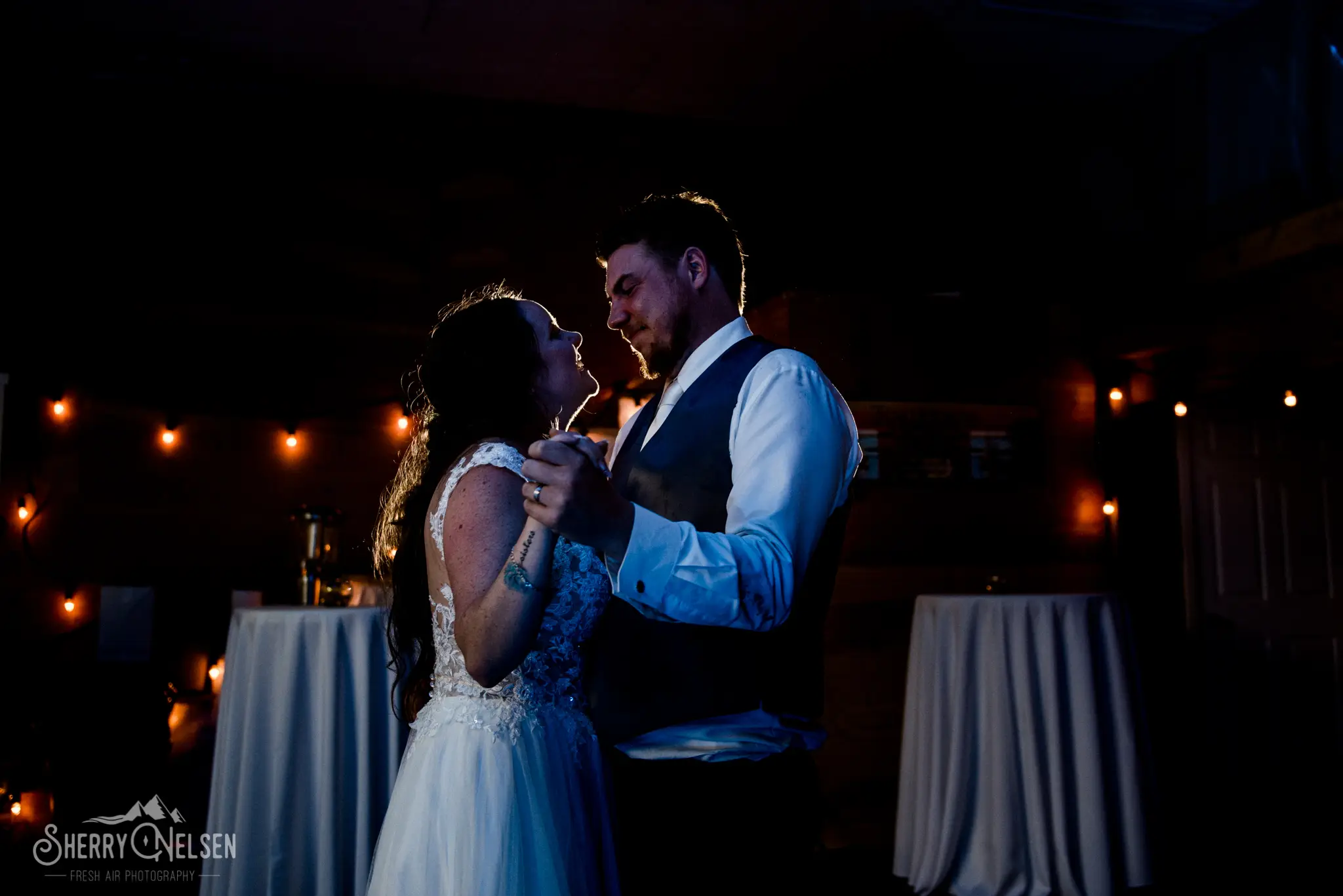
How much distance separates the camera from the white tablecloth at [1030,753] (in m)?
3.26

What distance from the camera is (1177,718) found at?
5332mm

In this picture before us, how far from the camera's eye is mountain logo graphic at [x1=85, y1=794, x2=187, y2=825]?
3797 millimetres

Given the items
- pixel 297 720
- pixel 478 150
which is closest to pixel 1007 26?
pixel 478 150

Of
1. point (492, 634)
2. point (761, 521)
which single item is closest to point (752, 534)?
point (761, 521)

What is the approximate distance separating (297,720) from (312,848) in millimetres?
372

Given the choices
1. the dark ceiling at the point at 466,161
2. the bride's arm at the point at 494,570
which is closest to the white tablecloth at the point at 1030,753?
the dark ceiling at the point at 466,161

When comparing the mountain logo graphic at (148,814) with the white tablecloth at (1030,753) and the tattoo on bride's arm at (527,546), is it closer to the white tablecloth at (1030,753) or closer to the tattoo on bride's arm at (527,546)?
the white tablecloth at (1030,753)

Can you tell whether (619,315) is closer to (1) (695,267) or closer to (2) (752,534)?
(1) (695,267)

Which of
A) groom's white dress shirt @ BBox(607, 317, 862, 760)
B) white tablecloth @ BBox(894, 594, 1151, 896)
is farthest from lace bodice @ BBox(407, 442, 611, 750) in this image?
white tablecloth @ BBox(894, 594, 1151, 896)

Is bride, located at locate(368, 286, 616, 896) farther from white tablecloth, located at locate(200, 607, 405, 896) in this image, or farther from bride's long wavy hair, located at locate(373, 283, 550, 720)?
white tablecloth, located at locate(200, 607, 405, 896)

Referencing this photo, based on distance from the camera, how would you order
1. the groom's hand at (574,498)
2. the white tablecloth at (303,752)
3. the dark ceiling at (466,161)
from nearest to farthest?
the groom's hand at (574,498), the white tablecloth at (303,752), the dark ceiling at (466,161)

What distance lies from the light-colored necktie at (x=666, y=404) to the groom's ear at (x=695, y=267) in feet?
0.56

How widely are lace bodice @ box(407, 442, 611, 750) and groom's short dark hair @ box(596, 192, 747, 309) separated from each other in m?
0.42

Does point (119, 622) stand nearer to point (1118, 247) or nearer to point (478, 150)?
point (478, 150)
